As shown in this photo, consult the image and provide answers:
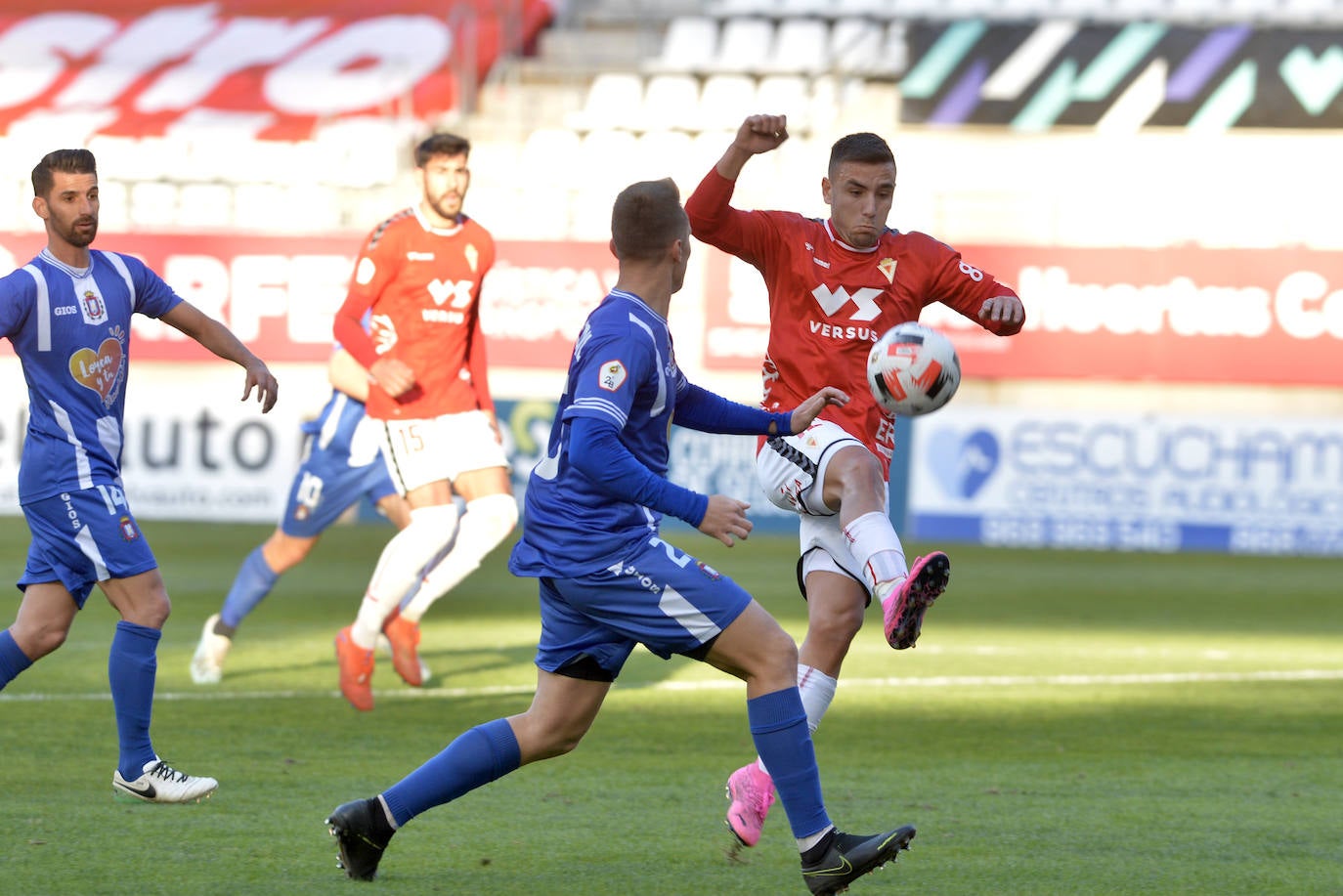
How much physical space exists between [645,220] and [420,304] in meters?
3.52

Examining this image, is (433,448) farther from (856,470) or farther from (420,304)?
(856,470)

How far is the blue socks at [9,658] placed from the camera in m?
5.48

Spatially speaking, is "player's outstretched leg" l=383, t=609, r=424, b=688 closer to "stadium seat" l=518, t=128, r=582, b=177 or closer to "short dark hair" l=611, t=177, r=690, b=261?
"short dark hair" l=611, t=177, r=690, b=261

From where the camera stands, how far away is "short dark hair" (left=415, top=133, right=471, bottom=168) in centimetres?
761

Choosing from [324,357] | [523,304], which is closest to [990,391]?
[523,304]

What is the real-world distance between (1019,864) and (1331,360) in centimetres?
1603

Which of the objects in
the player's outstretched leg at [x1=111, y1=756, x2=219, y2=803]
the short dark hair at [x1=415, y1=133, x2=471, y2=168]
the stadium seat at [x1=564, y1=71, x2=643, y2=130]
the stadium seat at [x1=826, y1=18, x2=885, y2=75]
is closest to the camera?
the player's outstretched leg at [x1=111, y1=756, x2=219, y2=803]

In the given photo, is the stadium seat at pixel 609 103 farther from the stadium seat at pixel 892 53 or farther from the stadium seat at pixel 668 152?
the stadium seat at pixel 892 53

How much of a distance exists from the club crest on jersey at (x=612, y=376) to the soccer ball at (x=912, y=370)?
126 cm

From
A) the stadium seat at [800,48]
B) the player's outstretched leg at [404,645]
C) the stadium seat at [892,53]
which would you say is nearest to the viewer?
the player's outstretched leg at [404,645]

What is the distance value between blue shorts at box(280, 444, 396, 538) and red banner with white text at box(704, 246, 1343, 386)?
37.0ft

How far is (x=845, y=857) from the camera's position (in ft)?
14.3

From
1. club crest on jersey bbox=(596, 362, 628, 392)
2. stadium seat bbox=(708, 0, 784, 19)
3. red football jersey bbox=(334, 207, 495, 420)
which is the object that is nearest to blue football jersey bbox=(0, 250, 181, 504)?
club crest on jersey bbox=(596, 362, 628, 392)

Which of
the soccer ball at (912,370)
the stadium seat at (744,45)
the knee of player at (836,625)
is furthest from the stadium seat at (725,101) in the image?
the knee of player at (836,625)
